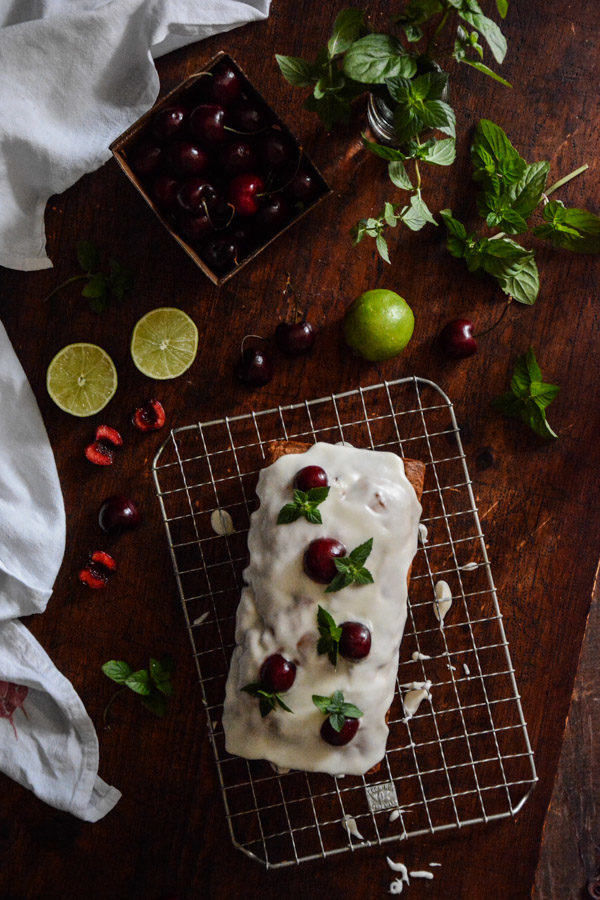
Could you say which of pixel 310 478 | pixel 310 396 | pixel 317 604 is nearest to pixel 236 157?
pixel 310 396

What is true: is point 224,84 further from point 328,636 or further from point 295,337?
point 328,636

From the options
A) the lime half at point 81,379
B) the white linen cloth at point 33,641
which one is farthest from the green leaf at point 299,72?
the white linen cloth at point 33,641

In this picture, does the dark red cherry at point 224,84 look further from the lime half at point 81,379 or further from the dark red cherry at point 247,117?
the lime half at point 81,379

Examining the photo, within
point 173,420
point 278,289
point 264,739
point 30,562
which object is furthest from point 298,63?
point 264,739

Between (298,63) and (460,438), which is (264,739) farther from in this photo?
(298,63)

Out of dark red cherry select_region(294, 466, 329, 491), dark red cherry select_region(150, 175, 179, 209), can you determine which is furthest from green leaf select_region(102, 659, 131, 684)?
dark red cherry select_region(150, 175, 179, 209)

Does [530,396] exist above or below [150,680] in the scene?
above

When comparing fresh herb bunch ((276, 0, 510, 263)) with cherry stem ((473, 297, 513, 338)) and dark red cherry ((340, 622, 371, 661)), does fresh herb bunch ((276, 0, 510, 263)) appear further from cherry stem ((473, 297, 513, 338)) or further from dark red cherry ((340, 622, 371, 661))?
dark red cherry ((340, 622, 371, 661))
